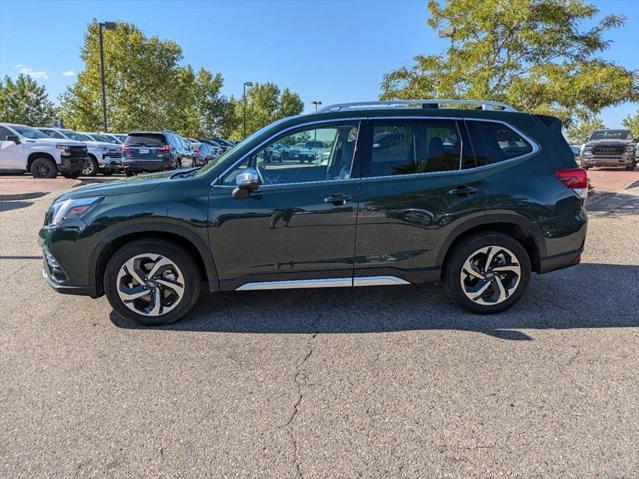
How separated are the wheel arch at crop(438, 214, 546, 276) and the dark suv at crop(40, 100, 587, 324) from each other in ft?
0.04

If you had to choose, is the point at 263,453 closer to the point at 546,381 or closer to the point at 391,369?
the point at 391,369

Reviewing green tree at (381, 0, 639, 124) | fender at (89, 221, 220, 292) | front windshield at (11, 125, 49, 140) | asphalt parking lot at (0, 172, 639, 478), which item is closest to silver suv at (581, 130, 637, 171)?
green tree at (381, 0, 639, 124)

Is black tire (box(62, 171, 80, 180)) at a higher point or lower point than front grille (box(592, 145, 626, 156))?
lower

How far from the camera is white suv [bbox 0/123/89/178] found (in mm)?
15922

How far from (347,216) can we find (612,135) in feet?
87.4

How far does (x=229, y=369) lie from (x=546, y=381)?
7.10 feet

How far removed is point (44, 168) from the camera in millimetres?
16422

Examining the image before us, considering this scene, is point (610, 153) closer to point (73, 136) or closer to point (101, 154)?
point (101, 154)

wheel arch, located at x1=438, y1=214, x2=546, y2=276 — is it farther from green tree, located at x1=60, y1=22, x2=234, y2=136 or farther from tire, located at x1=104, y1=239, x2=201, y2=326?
green tree, located at x1=60, y1=22, x2=234, y2=136

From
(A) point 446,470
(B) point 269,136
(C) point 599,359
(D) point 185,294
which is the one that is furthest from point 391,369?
(B) point 269,136

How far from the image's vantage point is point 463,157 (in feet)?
13.7

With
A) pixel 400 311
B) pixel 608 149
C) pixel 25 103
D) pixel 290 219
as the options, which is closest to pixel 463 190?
pixel 400 311

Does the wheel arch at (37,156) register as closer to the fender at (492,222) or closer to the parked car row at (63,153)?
the parked car row at (63,153)

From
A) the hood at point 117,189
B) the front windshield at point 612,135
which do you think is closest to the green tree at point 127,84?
the front windshield at point 612,135
